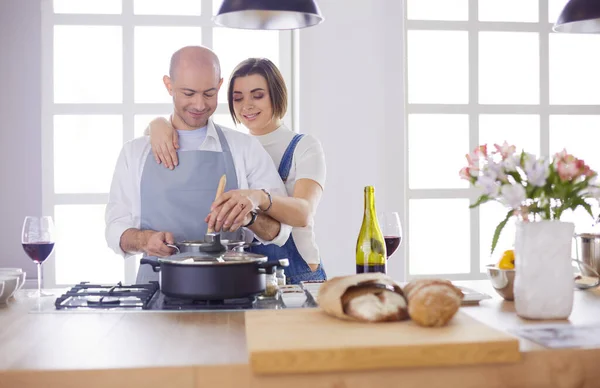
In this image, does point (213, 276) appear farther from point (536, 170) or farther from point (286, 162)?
point (286, 162)

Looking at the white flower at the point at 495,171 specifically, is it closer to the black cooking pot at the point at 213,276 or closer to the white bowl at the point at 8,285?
the black cooking pot at the point at 213,276

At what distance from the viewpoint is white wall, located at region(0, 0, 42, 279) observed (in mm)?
4156

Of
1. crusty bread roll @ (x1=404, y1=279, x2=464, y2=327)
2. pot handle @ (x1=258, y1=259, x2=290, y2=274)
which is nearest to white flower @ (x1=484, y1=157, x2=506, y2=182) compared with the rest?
crusty bread roll @ (x1=404, y1=279, x2=464, y2=327)

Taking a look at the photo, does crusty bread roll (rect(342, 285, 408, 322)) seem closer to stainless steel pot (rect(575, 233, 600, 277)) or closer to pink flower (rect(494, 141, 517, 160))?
pink flower (rect(494, 141, 517, 160))

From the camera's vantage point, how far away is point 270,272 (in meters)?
1.53

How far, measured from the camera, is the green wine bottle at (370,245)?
2010mm

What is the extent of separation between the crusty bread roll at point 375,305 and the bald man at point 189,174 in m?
0.90

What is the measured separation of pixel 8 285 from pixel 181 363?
82cm

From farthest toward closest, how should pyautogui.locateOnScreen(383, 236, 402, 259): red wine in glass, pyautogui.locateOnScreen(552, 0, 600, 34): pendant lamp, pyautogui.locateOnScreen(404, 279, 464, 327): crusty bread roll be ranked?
pyautogui.locateOnScreen(552, 0, 600, 34): pendant lamp < pyautogui.locateOnScreen(383, 236, 402, 259): red wine in glass < pyautogui.locateOnScreen(404, 279, 464, 327): crusty bread roll

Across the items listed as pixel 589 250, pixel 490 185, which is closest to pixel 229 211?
pixel 490 185

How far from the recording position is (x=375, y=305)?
4.48 ft

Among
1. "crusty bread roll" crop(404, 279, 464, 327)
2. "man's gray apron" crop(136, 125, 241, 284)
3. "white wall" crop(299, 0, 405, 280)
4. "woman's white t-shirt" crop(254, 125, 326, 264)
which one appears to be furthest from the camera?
"white wall" crop(299, 0, 405, 280)

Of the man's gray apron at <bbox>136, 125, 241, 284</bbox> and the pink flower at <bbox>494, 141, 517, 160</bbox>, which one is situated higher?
the pink flower at <bbox>494, 141, 517, 160</bbox>

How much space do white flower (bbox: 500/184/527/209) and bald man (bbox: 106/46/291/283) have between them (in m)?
0.99
